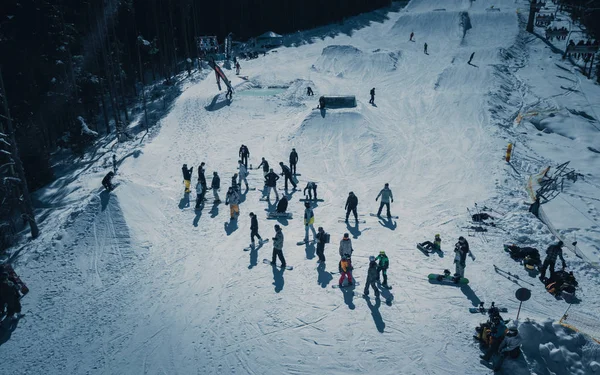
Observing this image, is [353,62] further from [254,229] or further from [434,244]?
[254,229]

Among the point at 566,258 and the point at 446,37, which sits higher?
the point at 446,37

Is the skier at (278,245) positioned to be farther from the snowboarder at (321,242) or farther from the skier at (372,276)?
the skier at (372,276)

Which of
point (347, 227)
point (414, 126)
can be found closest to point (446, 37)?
point (414, 126)

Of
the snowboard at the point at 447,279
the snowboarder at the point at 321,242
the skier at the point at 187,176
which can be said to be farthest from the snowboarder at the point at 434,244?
the skier at the point at 187,176

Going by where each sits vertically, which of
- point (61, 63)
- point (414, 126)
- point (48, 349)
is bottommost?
point (48, 349)

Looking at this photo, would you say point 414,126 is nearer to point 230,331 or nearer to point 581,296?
point 581,296

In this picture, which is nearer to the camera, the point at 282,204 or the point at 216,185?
the point at 282,204

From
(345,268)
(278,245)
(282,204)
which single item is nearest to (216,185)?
(282,204)
